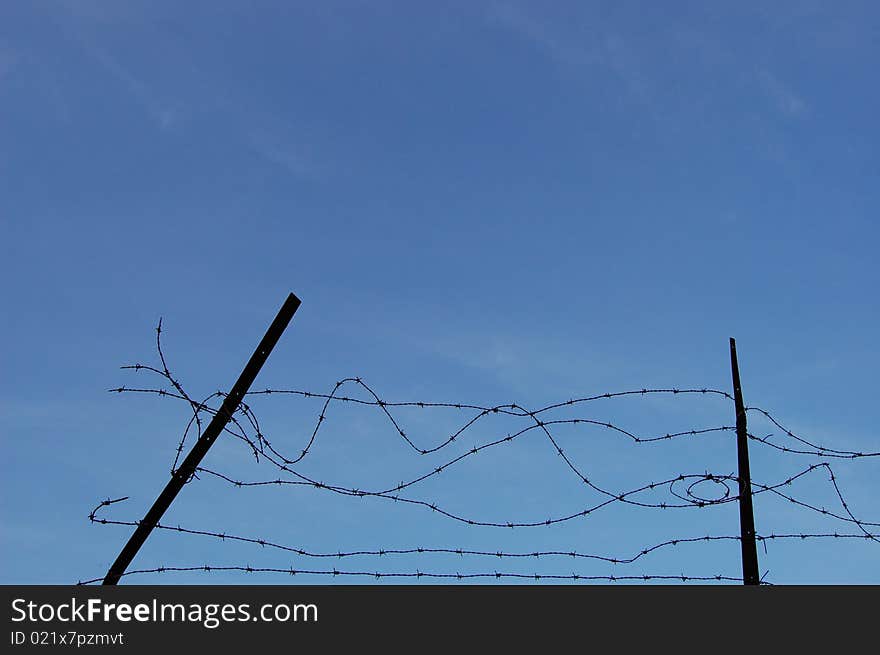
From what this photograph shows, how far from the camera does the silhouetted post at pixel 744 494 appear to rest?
718cm

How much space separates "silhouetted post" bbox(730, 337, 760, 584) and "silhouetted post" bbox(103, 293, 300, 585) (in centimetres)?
363

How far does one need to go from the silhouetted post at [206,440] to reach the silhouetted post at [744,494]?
3632 millimetres

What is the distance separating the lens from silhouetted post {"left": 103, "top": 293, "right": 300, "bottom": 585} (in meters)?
6.71

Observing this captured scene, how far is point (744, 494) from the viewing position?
7539mm

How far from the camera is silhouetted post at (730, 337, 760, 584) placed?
23.6 feet

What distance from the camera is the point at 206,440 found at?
23.0 feet

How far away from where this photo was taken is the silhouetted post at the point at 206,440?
6711mm

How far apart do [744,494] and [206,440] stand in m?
4.08
